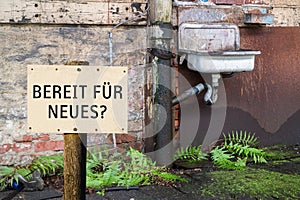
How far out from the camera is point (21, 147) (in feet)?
14.2

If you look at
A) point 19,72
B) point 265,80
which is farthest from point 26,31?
point 265,80

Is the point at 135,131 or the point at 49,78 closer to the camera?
the point at 49,78

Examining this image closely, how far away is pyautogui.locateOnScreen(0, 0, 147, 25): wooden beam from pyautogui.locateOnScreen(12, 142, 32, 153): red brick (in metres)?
1.13

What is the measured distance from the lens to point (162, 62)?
15.3ft

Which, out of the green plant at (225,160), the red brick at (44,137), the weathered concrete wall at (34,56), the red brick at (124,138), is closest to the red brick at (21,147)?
the weathered concrete wall at (34,56)

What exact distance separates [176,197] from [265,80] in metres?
2.15

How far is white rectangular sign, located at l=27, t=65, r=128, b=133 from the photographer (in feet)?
6.86

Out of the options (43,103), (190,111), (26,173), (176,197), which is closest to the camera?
(43,103)

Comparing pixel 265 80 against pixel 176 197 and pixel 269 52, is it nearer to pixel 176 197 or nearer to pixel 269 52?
pixel 269 52

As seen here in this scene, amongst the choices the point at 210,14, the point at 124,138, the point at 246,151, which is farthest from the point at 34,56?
the point at 246,151

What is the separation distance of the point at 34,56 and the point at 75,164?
93.1 inches

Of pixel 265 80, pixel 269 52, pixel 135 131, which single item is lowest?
pixel 135 131

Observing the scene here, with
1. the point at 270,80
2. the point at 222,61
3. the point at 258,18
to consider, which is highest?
the point at 258,18

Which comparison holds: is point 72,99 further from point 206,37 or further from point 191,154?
point 191,154
